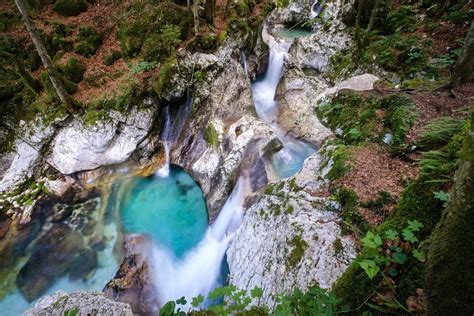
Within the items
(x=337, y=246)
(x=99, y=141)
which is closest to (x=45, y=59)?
(x=99, y=141)

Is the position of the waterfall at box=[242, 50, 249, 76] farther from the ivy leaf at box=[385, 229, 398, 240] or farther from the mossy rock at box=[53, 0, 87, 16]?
the ivy leaf at box=[385, 229, 398, 240]

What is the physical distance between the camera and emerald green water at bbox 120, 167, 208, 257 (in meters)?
8.08

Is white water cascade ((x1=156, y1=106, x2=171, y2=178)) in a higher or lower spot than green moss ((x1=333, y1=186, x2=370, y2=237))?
lower

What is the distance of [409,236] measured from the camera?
2.07 meters

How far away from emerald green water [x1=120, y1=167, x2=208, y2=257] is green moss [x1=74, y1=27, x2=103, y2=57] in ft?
19.5

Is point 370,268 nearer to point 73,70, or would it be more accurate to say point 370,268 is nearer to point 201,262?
point 201,262

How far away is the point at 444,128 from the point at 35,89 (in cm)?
1290

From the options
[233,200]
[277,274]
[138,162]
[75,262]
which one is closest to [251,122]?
[233,200]

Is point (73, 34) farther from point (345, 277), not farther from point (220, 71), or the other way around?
point (345, 277)

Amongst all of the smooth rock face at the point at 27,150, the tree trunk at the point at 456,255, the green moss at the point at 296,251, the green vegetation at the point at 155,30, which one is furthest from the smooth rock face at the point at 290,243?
the smooth rock face at the point at 27,150

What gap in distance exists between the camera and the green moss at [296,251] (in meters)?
4.55

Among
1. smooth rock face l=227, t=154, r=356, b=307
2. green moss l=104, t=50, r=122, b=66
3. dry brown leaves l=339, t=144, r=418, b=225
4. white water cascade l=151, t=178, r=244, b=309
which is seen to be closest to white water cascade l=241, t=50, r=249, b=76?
green moss l=104, t=50, r=122, b=66

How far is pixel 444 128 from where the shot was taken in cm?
378

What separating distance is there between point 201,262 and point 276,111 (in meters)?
7.51
